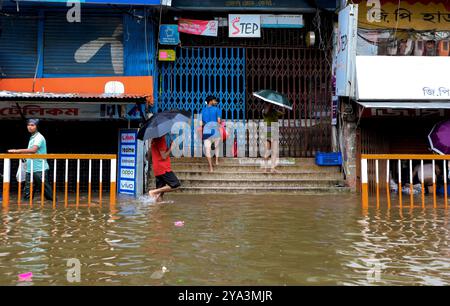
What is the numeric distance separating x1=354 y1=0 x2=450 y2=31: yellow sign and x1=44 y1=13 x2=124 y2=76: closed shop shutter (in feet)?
21.6

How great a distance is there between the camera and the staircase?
40.7ft

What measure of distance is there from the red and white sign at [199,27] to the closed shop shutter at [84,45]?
1.67 m

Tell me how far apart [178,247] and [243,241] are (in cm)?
81

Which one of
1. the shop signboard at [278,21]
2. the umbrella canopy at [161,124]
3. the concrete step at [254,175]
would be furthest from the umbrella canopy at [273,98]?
the umbrella canopy at [161,124]

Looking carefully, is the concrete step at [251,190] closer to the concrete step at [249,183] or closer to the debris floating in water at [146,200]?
the concrete step at [249,183]

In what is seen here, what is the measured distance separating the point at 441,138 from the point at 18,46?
11107 mm

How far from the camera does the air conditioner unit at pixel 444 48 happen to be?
45.1ft

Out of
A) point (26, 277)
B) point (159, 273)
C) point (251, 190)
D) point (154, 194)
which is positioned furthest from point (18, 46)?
point (159, 273)

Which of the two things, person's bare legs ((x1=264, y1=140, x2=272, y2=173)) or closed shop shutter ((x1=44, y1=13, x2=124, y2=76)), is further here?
closed shop shutter ((x1=44, y1=13, x2=124, y2=76))

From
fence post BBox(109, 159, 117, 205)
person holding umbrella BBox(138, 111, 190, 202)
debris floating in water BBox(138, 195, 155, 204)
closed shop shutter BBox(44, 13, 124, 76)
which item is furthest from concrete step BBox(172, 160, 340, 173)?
fence post BBox(109, 159, 117, 205)

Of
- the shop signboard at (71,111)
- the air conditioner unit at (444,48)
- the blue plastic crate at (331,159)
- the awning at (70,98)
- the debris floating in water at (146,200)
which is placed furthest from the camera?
the air conditioner unit at (444,48)

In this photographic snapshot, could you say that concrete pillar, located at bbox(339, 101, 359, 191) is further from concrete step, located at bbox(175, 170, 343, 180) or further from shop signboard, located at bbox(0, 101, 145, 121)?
shop signboard, located at bbox(0, 101, 145, 121)

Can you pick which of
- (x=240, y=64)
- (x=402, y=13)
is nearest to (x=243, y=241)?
(x=240, y=64)
